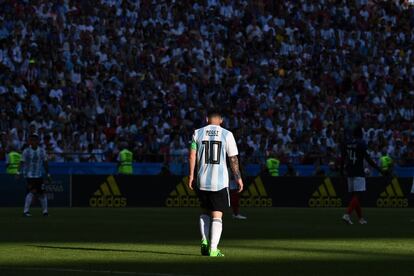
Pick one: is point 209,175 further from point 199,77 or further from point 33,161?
point 199,77

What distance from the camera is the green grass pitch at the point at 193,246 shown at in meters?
14.5

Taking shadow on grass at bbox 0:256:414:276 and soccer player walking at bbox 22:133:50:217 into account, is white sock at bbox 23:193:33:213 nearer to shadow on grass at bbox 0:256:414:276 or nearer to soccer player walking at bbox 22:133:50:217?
soccer player walking at bbox 22:133:50:217

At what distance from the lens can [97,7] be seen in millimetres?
44438

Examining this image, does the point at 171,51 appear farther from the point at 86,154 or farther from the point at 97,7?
the point at 86,154

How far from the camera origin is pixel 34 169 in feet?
108

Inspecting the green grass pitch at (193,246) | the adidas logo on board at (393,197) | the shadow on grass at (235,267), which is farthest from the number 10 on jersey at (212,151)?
the adidas logo on board at (393,197)

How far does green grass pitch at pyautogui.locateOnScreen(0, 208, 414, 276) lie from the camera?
14.5 m

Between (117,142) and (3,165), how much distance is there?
404 cm

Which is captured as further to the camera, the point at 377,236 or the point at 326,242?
the point at 377,236

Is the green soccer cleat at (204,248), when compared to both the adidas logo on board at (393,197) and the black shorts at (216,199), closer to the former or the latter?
the black shorts at (216,199)

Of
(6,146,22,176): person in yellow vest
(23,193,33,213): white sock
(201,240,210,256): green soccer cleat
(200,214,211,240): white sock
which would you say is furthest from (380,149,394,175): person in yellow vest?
(201,240,210,256): green soccer cleat

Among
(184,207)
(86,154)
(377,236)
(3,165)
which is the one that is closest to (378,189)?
(184,207)

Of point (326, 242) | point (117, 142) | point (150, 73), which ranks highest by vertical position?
point (150, 73)

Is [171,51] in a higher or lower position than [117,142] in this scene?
higher
